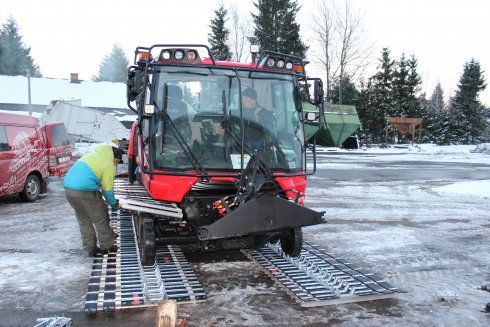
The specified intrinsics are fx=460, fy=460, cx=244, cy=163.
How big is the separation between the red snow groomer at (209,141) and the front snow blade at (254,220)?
0.26 feet

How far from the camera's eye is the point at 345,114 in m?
27.4

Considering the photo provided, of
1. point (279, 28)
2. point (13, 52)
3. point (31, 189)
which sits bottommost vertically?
point (31, 189)

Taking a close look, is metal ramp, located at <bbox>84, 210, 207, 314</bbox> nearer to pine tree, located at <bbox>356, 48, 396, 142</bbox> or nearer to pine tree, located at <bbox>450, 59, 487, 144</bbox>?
pine tree, located at <bbox>356, 48, 396, 142</bbox>

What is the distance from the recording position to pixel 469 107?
159 feet

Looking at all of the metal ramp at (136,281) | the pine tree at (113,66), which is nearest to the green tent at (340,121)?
the metal ramp at (136,281)

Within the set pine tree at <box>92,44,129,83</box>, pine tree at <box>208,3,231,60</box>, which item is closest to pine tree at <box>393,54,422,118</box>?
pine tree at <box>208,3,231,60</box>

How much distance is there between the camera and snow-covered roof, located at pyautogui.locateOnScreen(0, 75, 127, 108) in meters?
45.2

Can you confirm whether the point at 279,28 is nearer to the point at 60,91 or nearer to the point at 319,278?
the point at 60,91

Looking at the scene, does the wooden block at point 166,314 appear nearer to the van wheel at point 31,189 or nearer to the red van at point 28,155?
the red van at point 28,155

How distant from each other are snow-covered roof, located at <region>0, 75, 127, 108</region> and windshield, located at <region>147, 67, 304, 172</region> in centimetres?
4243

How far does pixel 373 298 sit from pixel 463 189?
35.4 feet

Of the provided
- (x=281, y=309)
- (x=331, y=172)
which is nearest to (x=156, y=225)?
(x=281, y=309)

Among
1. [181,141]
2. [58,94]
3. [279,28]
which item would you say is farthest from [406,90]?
[181,141]

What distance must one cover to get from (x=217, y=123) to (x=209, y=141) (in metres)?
0.25
